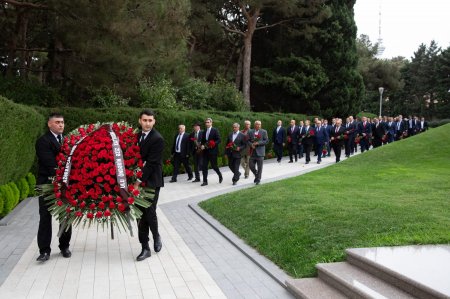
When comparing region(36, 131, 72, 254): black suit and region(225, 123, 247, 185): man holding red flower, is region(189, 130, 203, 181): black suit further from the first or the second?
region(36, 131, 72, 254): black suit

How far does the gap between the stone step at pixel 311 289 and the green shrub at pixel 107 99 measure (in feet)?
50.6

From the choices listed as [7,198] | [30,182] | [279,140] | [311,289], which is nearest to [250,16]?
[279,140]

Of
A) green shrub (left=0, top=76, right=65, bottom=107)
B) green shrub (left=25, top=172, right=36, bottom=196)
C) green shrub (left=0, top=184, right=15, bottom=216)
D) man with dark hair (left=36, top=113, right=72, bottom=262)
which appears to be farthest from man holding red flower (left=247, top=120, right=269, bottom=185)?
man with dark hair (left=36, top=113, right=72, bottom=262)

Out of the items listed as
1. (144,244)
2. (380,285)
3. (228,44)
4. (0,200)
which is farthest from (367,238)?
(228,44)

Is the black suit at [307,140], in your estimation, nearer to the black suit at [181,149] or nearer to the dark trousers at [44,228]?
the black suit at [181,149]

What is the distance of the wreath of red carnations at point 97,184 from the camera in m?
7.23

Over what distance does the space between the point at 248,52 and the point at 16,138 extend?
84.9 feet

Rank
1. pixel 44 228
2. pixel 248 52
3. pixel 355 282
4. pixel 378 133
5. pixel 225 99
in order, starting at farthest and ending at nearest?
pixel 248 52 < pixel 225 99 < pixel 378 133 < pixel 44 228 < pixel 355 282

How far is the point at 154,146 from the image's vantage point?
24.6 feet

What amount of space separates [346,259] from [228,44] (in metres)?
34.0

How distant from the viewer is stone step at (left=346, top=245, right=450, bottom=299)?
17.0ft

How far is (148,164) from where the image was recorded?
748 centimetres

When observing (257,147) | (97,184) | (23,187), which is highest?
(97,184)

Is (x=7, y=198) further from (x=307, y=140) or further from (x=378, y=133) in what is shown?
(x=378, y=133)
